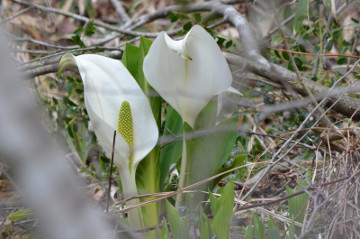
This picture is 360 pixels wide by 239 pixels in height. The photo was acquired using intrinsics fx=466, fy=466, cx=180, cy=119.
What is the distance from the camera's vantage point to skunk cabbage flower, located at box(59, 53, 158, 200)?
32.4 inches

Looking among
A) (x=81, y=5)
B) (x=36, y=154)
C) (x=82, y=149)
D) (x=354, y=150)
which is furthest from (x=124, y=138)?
(x=81, y=5)

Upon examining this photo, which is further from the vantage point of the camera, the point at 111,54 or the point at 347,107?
the point at 111,54

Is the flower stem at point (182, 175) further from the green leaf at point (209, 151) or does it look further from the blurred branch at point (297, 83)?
the blurred branch at point (297, 83)

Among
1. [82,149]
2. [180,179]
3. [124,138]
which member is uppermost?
[124,138]

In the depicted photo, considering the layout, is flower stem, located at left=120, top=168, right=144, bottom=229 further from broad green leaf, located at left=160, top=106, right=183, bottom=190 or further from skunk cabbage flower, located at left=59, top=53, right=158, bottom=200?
broad green leaf, located at left=160, top=106, right=183, bottom=190

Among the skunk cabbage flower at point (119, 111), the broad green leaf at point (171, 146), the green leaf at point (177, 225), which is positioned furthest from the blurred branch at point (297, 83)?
the green leaf at point (177, 225)

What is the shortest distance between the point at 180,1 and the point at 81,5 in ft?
7.96

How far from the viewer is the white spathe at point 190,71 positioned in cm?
80

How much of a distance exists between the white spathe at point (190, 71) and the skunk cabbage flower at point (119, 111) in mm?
49

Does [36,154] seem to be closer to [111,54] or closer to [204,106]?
[204,106]

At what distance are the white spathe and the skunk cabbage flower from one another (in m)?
0.05

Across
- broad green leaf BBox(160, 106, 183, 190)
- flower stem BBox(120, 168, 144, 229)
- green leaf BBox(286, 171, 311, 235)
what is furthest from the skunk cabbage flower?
green leaf BBox(286, 171, 311, 235)

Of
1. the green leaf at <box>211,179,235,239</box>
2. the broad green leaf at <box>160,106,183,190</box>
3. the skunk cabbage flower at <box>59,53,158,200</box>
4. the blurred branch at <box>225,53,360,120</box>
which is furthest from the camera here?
the blurred branch at <box>225,53,360,120</box>

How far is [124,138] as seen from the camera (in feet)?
2.72
